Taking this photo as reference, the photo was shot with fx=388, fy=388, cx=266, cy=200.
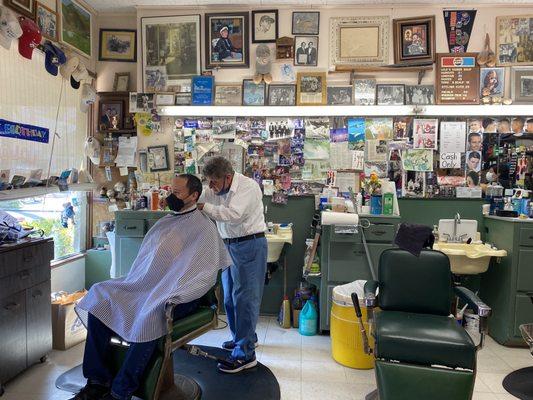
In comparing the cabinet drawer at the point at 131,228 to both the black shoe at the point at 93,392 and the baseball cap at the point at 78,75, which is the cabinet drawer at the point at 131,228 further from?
the black shoe at the point at 93,392

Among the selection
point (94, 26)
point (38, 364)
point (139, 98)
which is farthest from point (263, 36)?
point (38, 364)

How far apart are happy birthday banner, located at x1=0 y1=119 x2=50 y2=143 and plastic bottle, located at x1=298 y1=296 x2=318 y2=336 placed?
2622 mm

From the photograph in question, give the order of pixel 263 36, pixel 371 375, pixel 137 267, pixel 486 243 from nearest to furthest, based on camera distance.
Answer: pixel 137 267 < pixel 371 375 < pixel 486 243 < pixel 263 36

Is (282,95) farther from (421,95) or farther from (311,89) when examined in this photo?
(421,95)

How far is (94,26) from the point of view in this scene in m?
3.94

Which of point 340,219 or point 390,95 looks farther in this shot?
point 390,95

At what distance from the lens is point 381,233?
319 cm

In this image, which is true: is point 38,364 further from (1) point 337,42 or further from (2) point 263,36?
(1) point 337,42

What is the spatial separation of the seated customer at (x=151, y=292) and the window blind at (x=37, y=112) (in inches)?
55.0

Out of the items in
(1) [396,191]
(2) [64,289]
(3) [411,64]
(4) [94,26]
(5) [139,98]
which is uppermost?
(4) [94,26]

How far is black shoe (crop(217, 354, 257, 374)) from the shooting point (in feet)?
8.57

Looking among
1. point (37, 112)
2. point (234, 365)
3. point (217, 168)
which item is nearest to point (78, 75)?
point (37, 112)

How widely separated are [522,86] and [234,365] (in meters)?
3.45

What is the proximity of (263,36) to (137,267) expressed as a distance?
2.52 metres
